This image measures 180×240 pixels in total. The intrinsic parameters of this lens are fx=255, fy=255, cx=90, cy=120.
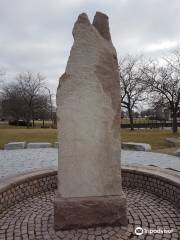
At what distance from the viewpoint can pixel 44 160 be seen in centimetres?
959

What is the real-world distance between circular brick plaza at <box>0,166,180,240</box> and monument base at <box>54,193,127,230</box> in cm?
10

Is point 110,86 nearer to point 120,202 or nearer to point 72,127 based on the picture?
point 72,127

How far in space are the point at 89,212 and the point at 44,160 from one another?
5.84 metres

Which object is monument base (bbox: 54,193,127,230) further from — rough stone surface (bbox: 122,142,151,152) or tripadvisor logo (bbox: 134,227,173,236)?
rough stone surface (bbox: 122,142,151,152)

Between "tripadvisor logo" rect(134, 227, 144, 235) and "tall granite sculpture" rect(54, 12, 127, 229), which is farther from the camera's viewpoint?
"tall granite sculpture" rect(54, 12, 127, 229)

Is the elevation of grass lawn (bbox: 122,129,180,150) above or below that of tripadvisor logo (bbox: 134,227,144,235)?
above

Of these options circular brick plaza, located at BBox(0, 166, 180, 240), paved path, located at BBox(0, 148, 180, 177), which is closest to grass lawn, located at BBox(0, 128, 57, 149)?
paved path, located at BBox(0, 148, 180, 177)

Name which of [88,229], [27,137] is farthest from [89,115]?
[27,137]

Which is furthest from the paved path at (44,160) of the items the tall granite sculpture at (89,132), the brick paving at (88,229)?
the tall granite sculpture at (89,132)

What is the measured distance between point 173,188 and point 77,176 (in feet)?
6.93

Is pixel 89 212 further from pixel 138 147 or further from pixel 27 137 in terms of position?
pixel 27 137

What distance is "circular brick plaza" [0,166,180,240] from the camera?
12.4ft

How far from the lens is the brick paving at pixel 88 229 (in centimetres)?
373

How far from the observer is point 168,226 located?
400 centimetres
